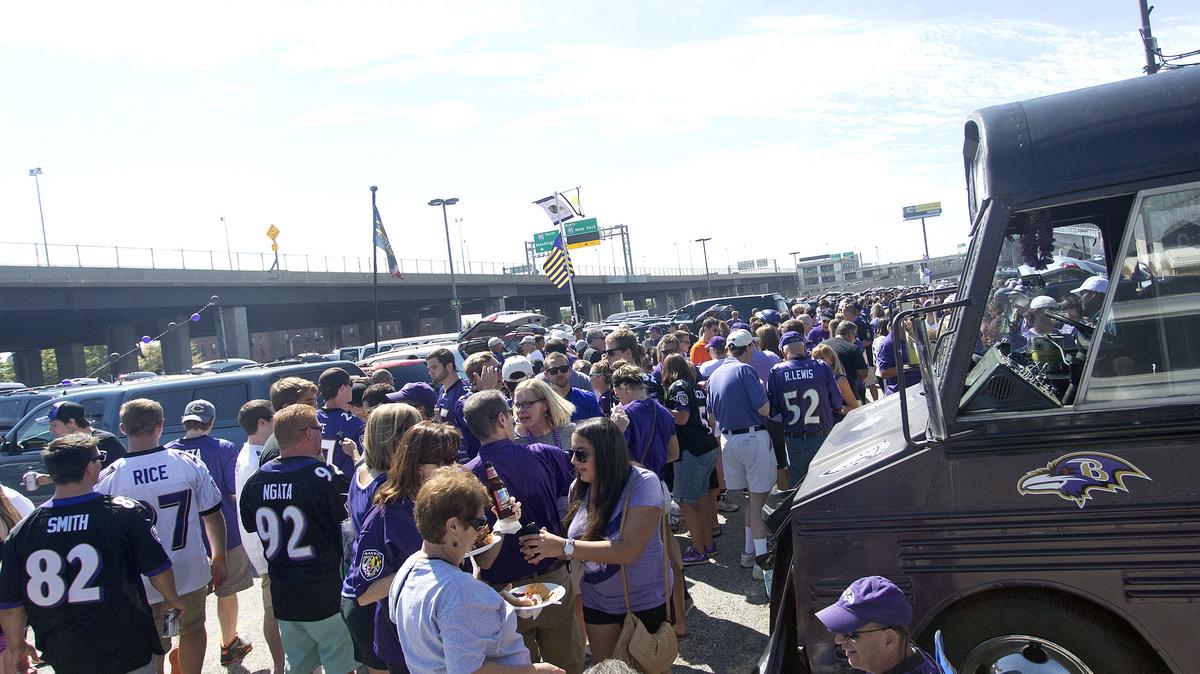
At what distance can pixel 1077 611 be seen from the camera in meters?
3.18

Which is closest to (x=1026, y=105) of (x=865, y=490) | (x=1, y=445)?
(x=865, y=490)

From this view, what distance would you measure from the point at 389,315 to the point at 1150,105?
64335 mm

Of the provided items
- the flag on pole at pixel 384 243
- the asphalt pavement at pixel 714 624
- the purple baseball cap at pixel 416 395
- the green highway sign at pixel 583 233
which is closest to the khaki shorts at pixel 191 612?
A: the asphalt pavement at pixel 714 624

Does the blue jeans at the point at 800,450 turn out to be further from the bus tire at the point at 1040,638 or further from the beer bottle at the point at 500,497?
the beer bottle at the point at 500,497

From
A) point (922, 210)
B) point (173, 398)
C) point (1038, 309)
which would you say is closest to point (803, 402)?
point (1038, 309)

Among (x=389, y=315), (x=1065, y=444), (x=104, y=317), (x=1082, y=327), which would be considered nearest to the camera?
(x=1065, y=444)

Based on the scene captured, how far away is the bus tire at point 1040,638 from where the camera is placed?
3.12 m

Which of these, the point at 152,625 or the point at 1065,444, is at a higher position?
the point at 1065,444

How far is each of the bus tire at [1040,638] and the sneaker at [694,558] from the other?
3.58 metres

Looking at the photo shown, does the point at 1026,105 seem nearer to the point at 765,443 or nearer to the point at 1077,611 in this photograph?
the point at 1077,611

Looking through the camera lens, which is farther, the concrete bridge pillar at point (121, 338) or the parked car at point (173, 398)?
the concrete bridge pillar at point (121, 338)

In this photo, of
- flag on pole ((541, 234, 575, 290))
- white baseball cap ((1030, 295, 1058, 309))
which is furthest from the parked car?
flag on pole ((541, 234, 575, 290))

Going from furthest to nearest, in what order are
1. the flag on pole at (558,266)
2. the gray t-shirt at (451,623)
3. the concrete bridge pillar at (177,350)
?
the concrete bridge pillar at (177,350) < the flag on pole at (558,266) < the gray t-shirt at (451,623)

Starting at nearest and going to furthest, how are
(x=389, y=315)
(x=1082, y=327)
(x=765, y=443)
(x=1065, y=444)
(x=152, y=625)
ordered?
(x=1065, y=444) → (x=1082, y=327) → (x=152, y=625) → (x=765, y=443) → (x=389, y=315)
